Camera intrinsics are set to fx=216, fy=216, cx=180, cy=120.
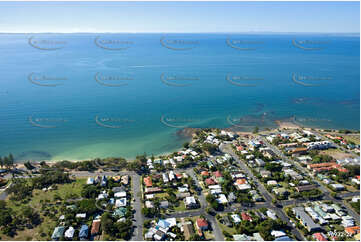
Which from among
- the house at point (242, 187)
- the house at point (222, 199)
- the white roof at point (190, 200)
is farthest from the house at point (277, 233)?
the white roof at point (190, 200)

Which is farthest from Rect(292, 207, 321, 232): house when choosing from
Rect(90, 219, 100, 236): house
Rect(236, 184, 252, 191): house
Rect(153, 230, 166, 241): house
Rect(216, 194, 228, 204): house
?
Rect(90, 219, 100, 236): house

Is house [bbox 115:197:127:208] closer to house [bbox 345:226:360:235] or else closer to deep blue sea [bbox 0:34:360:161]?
deep blue sea [bbox 0:34:360:161]

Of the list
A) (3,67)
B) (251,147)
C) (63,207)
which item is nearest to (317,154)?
(251,147)

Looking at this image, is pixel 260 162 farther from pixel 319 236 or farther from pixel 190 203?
pixel 190 203

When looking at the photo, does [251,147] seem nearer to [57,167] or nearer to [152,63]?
[57,167]

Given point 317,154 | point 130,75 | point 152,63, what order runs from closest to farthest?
1. point 317,154
2. point 130,75
3. point 152,63

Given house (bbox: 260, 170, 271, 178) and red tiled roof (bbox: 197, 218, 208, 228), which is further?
house (bbox: 260, 170, 271, 178)

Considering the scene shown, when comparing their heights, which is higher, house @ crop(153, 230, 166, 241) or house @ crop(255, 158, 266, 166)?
house @ crop(255, 158, 266, 166)

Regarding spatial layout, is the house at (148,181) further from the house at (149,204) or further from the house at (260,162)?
the house at (260,162)
